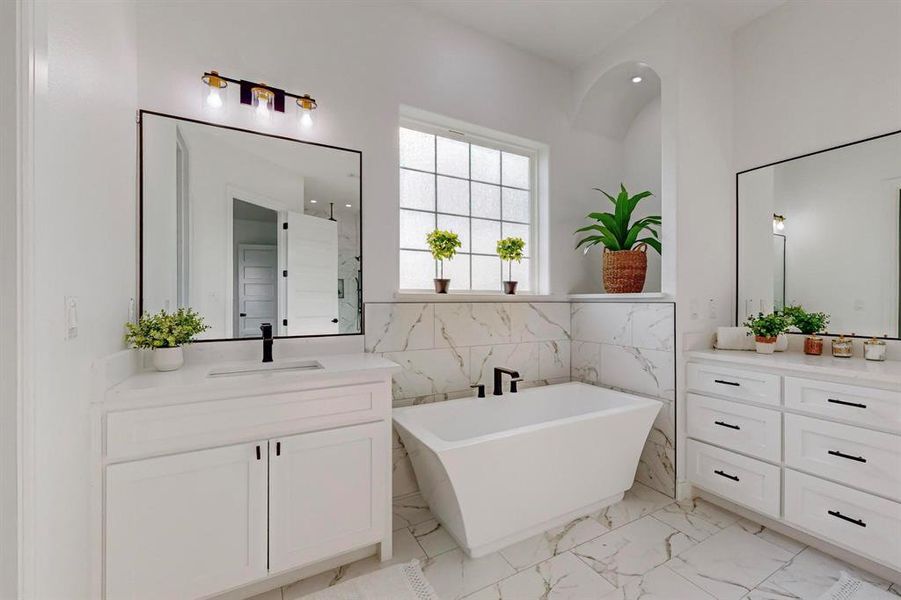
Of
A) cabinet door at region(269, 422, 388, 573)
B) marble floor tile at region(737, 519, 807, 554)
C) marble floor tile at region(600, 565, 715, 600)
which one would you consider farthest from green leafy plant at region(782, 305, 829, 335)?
cabinet door at region(269, 422, 388, 573)

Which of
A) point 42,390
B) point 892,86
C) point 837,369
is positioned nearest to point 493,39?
point 892,86

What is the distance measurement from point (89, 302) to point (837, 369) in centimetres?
307

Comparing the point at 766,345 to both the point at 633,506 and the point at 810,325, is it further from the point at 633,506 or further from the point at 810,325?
the point at 633,506

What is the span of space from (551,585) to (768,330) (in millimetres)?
1916

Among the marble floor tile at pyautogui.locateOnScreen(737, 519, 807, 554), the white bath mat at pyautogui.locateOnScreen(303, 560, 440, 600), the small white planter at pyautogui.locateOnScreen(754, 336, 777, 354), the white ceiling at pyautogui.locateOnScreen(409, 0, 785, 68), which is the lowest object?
the marble floor tile at pyautogui.locateOnScreen(737, 519, 807, 554)

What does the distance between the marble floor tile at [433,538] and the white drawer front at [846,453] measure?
5.80 ft

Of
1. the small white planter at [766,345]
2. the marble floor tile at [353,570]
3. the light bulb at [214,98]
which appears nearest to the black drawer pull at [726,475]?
the small white planter at [766,345]

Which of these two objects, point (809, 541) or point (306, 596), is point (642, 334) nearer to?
point (809, 541)

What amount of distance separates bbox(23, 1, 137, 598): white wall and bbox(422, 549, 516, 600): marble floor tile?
1.27 m

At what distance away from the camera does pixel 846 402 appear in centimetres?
181

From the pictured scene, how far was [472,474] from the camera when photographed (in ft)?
5.87

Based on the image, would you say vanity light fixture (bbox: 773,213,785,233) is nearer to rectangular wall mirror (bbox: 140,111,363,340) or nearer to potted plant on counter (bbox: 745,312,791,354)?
potted plant on counter (bbox: 745,312,791,354)

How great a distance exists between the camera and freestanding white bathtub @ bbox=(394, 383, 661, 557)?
1.81 m

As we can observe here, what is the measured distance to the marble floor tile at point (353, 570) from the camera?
1709 millimetres
